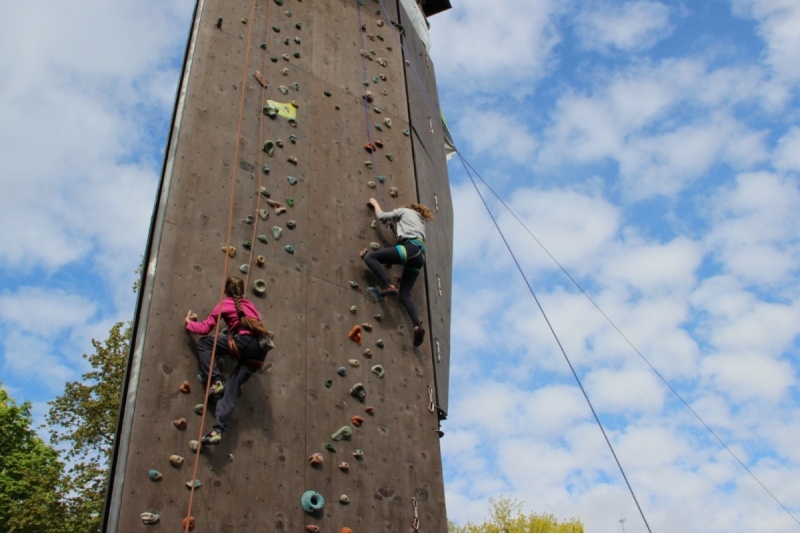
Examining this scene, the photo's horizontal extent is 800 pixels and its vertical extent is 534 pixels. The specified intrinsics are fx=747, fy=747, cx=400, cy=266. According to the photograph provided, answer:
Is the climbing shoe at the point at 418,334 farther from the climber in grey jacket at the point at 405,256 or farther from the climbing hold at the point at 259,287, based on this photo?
the climbing hold at the point at 259,287

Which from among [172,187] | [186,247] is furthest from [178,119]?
[186,247]

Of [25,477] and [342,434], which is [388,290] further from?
[25,477]

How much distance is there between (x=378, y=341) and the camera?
4930mm

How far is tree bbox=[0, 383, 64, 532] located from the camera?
9.89 metres

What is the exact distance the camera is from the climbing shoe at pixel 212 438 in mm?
3691

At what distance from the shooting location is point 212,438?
3695 mm

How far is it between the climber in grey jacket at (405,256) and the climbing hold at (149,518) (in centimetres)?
224

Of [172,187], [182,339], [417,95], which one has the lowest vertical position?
[182,339]

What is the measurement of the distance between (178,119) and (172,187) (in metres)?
0.60

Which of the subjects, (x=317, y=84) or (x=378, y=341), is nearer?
(x=378, y=341)

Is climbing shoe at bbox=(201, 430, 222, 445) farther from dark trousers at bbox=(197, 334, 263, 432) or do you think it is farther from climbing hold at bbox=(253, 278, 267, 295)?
climbing hold at bbox=(253, 278, 267, 295)

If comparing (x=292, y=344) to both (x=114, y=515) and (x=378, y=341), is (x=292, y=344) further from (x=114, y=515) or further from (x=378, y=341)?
(x=114, y=515)

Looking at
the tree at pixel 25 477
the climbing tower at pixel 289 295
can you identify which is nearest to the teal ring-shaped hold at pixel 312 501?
the climbing tower at pixel 289 295

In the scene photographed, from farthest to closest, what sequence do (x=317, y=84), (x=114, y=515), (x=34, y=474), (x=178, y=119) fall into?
(x=34, y=474) → (x=317, y=84) → (x=178, y=119) → (x=114, y=515)
